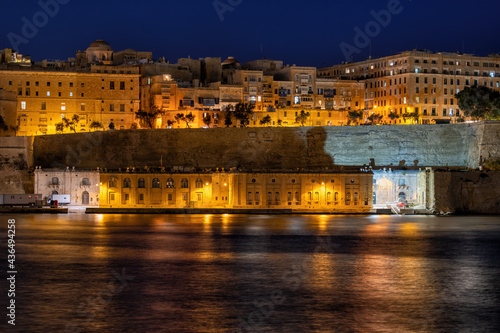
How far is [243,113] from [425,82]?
642 inches

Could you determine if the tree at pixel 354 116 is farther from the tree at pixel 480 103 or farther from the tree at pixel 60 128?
the tree at pixel 60 128

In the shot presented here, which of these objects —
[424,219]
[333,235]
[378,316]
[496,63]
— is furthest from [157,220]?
[496,63]

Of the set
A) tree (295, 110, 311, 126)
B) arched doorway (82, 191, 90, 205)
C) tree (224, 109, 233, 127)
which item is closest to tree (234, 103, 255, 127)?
tree (224, 109, 233, 127)

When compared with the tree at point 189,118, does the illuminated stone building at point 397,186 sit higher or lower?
lower

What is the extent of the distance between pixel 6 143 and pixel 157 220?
13408mm

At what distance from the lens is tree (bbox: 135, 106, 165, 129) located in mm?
57691

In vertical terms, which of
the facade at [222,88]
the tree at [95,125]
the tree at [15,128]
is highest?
the facade at [222,88]

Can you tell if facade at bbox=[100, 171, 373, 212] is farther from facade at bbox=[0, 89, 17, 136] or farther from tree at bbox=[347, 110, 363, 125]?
tree at bbox=[347, 110, 363, 125]

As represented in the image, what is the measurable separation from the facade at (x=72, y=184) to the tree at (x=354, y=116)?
23.5m

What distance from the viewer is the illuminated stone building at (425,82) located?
209 ft

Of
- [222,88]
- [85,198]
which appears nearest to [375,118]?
[222,88]

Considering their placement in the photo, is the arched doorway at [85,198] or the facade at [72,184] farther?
the arched doorway at [85,198]

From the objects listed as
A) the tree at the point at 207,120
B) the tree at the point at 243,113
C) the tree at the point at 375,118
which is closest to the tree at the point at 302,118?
the tree at the point at 243,113

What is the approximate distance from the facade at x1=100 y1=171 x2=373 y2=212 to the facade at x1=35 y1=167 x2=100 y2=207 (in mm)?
626
